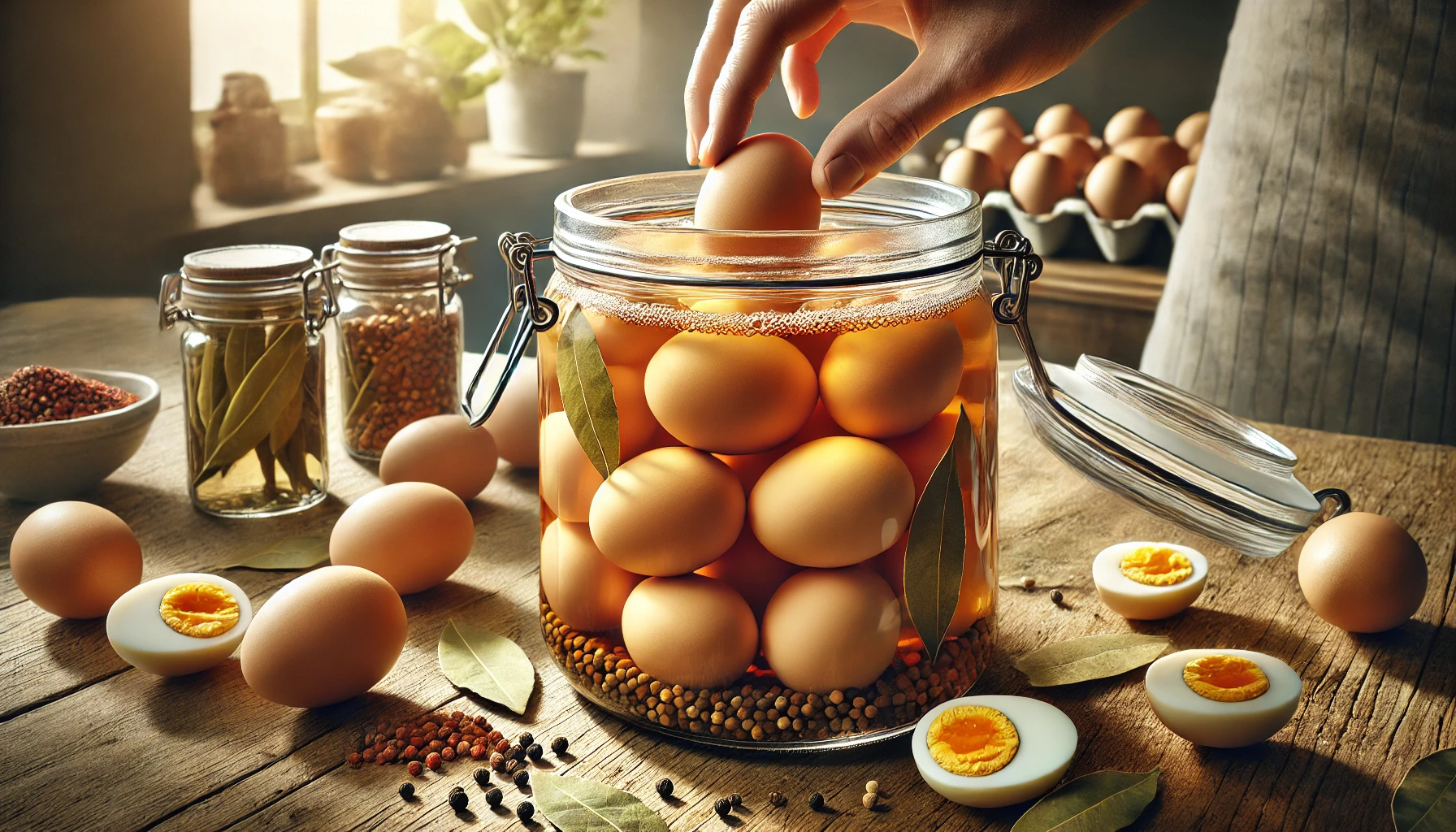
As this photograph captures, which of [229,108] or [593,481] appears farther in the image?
[229,108]

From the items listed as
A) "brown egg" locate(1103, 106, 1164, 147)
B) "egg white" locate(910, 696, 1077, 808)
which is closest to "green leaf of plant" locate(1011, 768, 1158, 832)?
"egg white" locate(910, 696, 1077, 808)

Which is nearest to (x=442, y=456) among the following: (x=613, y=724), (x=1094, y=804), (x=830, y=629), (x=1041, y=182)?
(x=613, y=724)

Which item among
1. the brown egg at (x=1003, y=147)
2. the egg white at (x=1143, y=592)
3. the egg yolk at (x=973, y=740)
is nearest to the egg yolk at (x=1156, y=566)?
the egg white at (x=1143, y=592)

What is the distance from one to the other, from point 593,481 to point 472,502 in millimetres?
370

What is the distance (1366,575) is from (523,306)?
1.86 feet

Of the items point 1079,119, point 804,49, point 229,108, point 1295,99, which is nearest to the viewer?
point 804,49

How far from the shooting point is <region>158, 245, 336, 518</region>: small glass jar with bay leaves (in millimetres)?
854

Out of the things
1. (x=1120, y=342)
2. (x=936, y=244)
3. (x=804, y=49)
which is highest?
Answer: (x=804, y=49)

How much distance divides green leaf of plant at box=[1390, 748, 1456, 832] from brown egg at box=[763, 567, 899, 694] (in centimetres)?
25

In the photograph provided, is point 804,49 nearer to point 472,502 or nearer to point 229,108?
point 472,502

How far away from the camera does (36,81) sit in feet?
5.48

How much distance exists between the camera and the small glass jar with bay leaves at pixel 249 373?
854mm

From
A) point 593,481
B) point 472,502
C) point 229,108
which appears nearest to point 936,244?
point 593,481

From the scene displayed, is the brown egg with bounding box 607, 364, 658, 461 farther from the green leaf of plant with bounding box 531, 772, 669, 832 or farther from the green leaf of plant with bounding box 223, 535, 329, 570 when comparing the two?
the green leaf of plant with bounding box 223, 535, 329, 570
